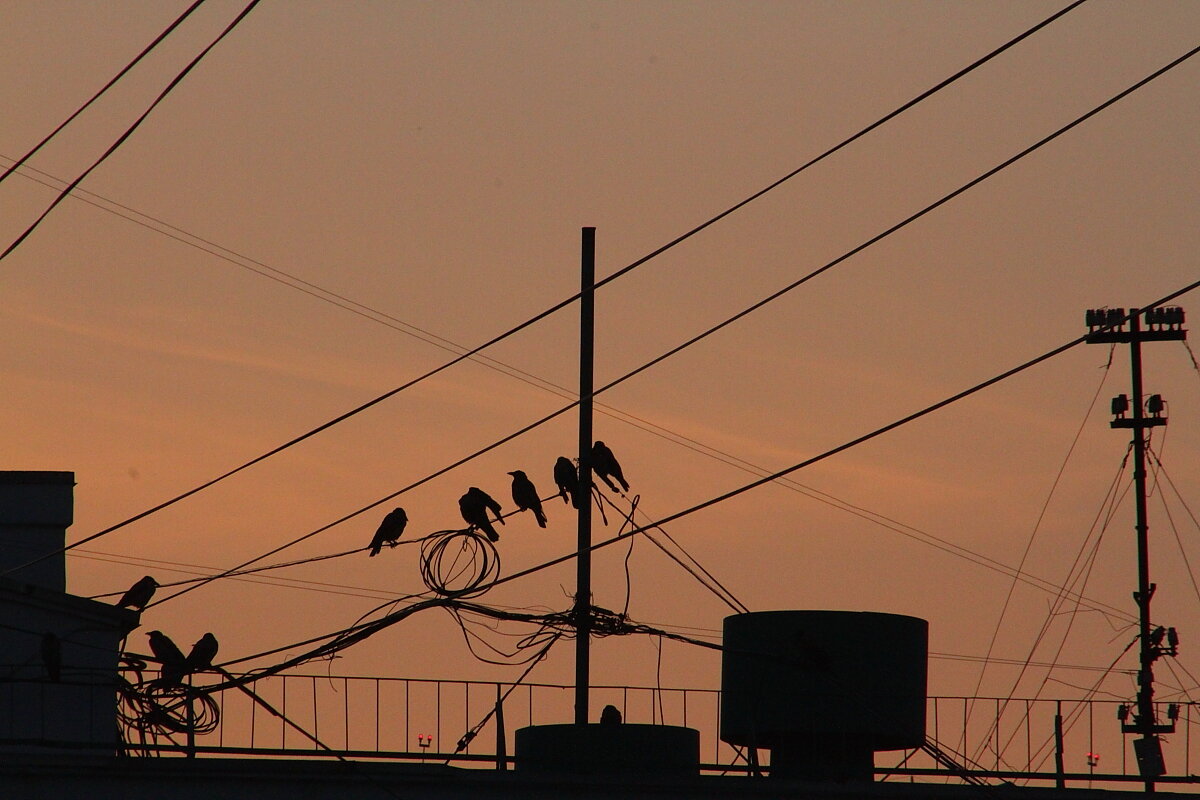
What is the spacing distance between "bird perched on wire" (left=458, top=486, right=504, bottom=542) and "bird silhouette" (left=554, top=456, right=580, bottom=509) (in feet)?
2.72

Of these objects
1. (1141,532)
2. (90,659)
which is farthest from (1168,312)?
(90,659)

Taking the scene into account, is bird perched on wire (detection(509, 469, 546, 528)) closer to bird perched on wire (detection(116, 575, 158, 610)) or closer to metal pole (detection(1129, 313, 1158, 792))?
bird perched on wire (detection(116, 575, 158, 610))

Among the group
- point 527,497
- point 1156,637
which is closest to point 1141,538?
point 1156,637

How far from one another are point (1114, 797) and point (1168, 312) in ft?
Answer: 76.4

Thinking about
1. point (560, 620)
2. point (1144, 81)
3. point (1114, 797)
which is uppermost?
point (1144, 81)

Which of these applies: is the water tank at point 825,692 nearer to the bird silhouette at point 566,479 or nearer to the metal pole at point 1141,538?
the bird silhouette at point 566,479

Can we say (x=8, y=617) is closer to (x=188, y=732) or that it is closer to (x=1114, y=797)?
(x=188, y=732)

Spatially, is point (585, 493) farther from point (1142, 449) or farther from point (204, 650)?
point (1142, 449)

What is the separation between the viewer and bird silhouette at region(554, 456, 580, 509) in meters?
25.5

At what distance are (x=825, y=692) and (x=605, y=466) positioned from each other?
12.5 ft

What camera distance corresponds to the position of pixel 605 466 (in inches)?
1007

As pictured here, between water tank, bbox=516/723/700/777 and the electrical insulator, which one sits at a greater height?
the electrical insulator

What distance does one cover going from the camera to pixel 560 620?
24.1 m

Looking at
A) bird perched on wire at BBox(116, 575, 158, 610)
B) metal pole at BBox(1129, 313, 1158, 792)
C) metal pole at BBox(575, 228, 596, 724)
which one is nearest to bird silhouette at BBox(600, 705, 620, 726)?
metal pole at BBox(575, 228, 596, 724)
